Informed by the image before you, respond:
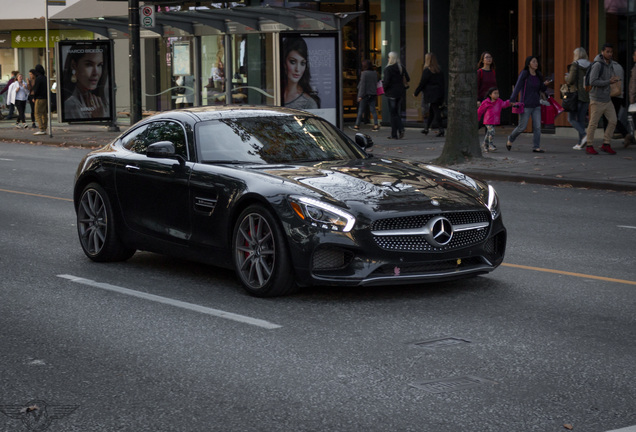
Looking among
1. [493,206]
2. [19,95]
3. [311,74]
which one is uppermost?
[19,95]

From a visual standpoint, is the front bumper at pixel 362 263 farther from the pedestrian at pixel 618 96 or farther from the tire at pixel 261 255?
the pedestrian at pixel 618 96

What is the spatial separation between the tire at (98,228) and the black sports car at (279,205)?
12 mm

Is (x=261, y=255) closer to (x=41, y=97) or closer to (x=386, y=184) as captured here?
(x=386, y=184)

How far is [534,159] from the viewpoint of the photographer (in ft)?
65.7

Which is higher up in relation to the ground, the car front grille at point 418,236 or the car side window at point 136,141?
the car side window at point 136,141

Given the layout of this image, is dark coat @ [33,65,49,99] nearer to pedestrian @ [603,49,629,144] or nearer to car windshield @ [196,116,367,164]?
pedestrian @ [603,49,629,144]

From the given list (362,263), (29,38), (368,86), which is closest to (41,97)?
(368,86)

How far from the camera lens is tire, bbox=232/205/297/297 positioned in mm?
7820

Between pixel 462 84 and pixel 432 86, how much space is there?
6668 mm

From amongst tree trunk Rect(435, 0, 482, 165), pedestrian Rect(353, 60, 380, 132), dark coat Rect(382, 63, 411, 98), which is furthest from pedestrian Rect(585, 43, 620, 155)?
pedestrian Rect(353, 60, 380, 132)

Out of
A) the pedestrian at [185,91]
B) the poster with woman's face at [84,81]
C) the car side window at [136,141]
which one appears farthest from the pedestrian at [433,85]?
the car side window at [136,141]

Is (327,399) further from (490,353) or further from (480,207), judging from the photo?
(480,207)

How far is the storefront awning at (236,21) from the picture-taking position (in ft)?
78.7

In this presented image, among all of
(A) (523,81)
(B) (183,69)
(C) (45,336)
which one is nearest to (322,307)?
(C) (45,336)
